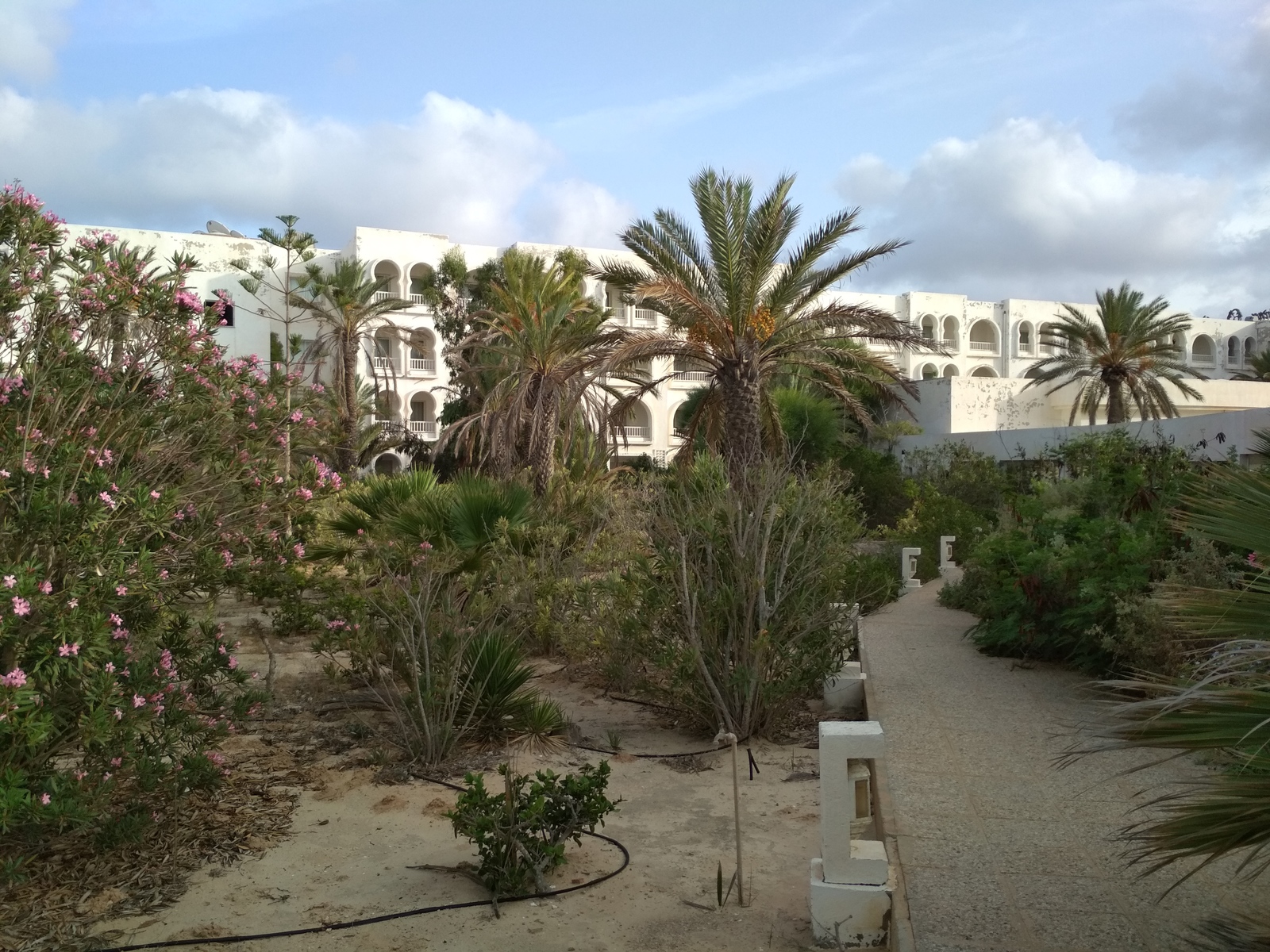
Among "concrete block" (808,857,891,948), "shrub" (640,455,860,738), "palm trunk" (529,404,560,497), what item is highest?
"palm trunk" (529,404,560,497)

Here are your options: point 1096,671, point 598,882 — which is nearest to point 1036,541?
point 1096,671

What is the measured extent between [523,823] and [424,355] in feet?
143

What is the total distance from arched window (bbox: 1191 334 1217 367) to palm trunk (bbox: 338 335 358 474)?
49.2 metres

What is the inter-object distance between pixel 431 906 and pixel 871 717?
394 cm

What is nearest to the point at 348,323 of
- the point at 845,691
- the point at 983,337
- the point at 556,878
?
the point at 845,691

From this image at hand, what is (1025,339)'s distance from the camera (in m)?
59.3

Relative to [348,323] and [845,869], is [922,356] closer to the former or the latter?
[348,323]

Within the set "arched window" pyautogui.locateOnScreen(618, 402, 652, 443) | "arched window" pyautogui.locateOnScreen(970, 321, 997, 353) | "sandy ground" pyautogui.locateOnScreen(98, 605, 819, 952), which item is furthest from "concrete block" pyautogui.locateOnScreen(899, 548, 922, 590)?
"arched window" pyautogui.locateOnScreen(970, 321, 997, 353)

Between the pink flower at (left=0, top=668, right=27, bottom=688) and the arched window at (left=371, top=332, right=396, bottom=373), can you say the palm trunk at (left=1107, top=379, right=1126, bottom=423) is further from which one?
the pink flower at (left=0, top=668, right=27, bottom=688)

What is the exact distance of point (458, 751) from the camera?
773cm

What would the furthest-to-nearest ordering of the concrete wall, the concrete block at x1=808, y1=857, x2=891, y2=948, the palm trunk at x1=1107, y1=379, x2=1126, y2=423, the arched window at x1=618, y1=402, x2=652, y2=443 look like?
the arched window at x1=618, y1=402, x2=652, y2=443 → the palm trunk at x1=1107, y1=379, x2=1126, y2=423 → the concrete wall → the concrete block at x1=808, y1=857, x2=891, y2=948

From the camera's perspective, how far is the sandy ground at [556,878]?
4.75 meters

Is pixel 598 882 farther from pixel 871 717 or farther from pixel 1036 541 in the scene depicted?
pixel 1036 541

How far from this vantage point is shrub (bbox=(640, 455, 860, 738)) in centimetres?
791
